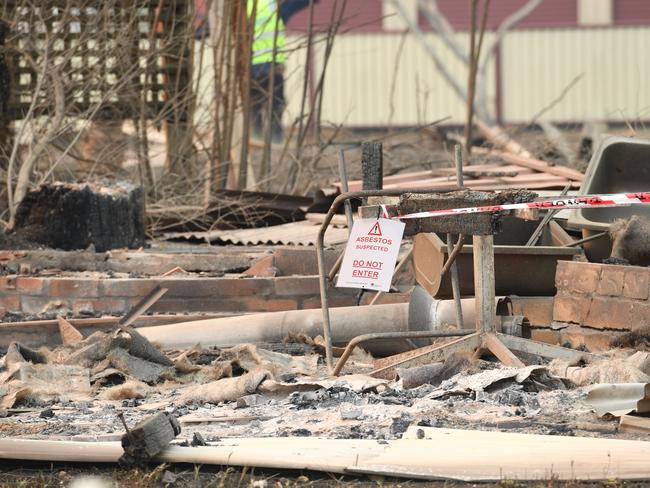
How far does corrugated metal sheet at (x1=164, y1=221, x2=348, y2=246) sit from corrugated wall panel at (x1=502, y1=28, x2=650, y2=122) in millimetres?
20932

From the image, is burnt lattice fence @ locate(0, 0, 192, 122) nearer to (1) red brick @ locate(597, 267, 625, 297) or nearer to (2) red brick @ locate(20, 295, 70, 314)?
(2) red brick @ locate(20, 295, 70, 314)

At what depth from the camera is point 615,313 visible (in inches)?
260

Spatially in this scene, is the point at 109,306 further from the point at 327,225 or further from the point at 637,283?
the point at 637,283

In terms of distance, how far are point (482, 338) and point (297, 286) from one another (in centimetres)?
219

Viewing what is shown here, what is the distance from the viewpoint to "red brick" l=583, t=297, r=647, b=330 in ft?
21.4

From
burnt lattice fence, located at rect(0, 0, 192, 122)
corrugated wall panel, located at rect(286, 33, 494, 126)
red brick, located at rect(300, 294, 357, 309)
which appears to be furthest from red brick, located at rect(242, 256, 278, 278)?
corrugated wall panel, located at rect(286, 33, 494, 126)

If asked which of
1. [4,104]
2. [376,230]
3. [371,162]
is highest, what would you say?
[4,104]

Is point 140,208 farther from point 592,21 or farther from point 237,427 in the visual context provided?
point 592,21

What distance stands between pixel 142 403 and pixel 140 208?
4.28m

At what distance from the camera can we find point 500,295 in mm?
7238

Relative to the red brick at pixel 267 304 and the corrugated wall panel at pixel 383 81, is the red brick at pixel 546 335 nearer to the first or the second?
the red brick at pixel 267 304

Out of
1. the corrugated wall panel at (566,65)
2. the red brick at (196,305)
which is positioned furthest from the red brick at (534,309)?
the corrugated wall panel at (566,65)

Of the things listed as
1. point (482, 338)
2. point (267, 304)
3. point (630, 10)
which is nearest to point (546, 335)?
point (482, 338)

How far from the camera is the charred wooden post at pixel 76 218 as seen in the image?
9.69 m
